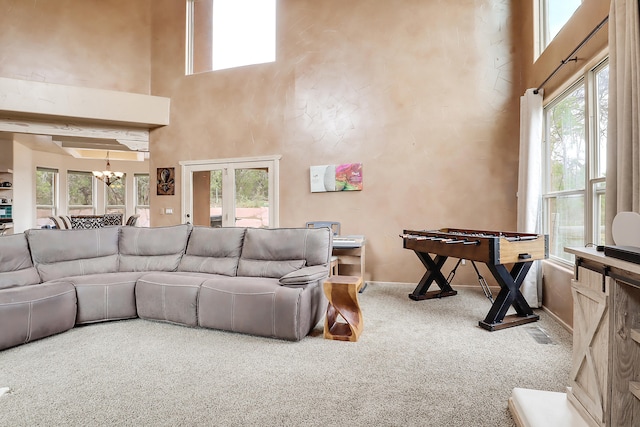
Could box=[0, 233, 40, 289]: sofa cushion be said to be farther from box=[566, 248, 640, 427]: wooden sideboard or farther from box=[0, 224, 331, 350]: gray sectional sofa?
box=[566, 248, 640, 427]: wooden sideboard

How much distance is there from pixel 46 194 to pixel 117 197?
65.2 inches

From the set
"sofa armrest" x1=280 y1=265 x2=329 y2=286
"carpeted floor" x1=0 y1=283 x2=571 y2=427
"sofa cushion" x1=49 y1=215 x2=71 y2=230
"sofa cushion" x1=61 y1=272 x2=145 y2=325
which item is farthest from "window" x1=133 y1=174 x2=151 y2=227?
"sofa armrest" x1=280 y1=265 x2=329 y2=286

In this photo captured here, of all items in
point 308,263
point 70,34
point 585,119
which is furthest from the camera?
point 70,34

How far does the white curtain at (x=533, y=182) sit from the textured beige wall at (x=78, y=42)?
20.8ft

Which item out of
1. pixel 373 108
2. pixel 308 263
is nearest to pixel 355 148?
pixel 373 108

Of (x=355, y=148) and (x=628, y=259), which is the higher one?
(x=355, y=148)

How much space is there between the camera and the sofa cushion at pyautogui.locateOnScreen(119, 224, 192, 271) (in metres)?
3.70

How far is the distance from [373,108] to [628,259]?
4108 millimetres

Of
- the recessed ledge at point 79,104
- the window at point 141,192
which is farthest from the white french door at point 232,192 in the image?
the window at point 141,192

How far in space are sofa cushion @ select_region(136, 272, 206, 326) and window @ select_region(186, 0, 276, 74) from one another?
4.13 meters

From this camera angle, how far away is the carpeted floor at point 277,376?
1.74 meters

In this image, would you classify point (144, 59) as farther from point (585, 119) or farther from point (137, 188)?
point (585, 119)

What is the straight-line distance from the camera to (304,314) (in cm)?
274

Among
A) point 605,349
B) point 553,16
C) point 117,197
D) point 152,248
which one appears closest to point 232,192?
point 152,248
